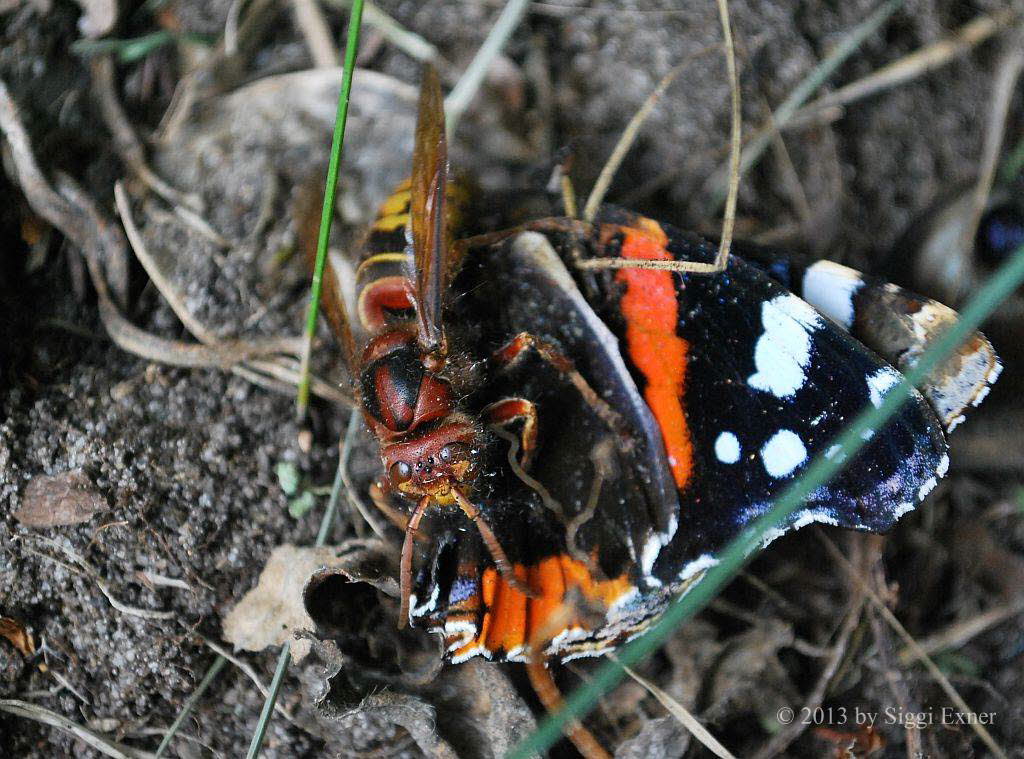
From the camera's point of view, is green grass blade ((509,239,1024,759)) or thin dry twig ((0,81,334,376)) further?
thin dry twig ((0,81,334,376))

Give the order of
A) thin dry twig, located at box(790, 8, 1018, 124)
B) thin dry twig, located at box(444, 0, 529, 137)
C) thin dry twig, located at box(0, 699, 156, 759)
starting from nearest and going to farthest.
Result: thin dry twig, located at box(0, 699, 156, 759) → thin dry twig, located at box(444, 0, 529, 137) → thin dry twig, located at box(790, 8, 1018, 124)

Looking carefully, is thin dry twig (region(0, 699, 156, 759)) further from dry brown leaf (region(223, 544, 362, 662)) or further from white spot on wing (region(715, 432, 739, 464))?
white spot on wing (region(715, 432, 739, 464))

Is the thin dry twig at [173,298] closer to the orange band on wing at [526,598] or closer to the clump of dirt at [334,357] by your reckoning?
the clump of dirt at [334,357]

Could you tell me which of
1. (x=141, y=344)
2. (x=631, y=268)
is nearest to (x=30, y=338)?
(x=141, y=344)

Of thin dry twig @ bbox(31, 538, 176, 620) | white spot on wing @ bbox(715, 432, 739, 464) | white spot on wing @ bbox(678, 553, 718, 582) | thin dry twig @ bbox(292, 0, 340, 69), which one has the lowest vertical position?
thin dry twig @ bbox(31, 538, 176, 620)

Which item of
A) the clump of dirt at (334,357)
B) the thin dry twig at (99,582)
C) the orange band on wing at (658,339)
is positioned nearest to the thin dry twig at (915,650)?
the clump of dirt at (334,357)

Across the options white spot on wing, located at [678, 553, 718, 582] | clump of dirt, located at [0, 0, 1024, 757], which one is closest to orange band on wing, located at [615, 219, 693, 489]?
white spot on wing, located at [678, 553, 718, 582]
